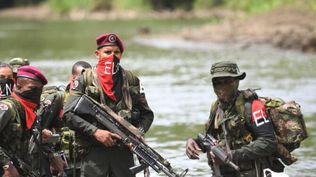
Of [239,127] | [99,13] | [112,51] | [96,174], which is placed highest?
[112,51]

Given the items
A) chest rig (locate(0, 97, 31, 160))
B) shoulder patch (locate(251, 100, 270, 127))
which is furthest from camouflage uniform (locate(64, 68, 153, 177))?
shoulder patch (locate(251, 100, 270, 127))

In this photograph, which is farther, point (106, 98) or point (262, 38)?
point (262, 38)

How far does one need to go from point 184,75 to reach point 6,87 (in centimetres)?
2094

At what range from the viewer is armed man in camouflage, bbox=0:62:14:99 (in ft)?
28.4

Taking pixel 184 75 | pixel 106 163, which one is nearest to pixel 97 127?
pixel 106 163

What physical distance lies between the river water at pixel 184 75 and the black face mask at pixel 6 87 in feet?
11.2

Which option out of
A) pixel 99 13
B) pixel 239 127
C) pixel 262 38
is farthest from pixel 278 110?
pixel 99 13

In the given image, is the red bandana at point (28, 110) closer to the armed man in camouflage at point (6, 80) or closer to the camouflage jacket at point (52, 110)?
the camouflage jacket at point (52, 110)

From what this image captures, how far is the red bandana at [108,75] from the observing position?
7316 millimetres

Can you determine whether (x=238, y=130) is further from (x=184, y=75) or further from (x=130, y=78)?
(x=184, y=75)

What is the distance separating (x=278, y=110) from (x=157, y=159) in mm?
1170

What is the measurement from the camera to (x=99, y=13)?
4149 inches

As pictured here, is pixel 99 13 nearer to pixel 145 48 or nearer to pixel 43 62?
pixel 145 48

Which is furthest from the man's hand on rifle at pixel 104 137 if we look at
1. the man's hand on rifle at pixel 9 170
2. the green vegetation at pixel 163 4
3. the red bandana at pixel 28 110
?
the green vegetation at pixel 163 4
